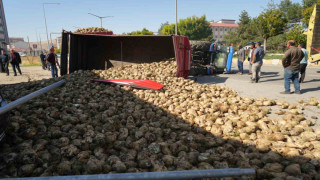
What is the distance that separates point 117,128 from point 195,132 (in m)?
1.40

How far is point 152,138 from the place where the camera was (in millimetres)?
3209

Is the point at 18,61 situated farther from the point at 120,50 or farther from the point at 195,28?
the point at 195,28

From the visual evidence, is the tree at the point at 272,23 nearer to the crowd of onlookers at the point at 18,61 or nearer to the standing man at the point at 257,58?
the standing man at the point at 257,58

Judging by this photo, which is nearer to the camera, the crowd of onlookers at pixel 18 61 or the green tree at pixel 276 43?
the crowd of onlookers at pixel 18 61

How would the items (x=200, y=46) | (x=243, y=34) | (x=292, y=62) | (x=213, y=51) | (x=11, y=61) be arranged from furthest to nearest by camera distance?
(x=243, y=34), (x=11, y=61), (x=200, y=46), (x=213, y=51), (x=292, y=62)

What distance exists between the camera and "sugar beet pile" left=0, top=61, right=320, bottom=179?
2457mm

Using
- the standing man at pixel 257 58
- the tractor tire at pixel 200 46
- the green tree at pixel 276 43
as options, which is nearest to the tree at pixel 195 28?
the green tree at pixel 276 43

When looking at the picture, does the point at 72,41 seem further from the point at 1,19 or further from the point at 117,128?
the point at 1,19

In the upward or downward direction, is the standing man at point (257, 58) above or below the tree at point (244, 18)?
below

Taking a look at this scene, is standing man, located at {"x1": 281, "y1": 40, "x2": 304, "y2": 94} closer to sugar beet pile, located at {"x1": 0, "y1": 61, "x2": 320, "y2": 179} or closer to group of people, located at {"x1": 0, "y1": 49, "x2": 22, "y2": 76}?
sugar beet pile, located at {"x1": 0, "y1": 61, "x2": 320, "y2": 179}

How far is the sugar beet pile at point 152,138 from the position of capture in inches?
96.7

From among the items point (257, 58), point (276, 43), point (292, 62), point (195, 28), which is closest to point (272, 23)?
point (276, 43)

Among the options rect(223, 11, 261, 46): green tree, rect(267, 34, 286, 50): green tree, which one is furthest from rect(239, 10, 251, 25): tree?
rect(267, 34, 286, 50): green tree

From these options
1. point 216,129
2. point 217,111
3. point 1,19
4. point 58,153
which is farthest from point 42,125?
point 1,19
